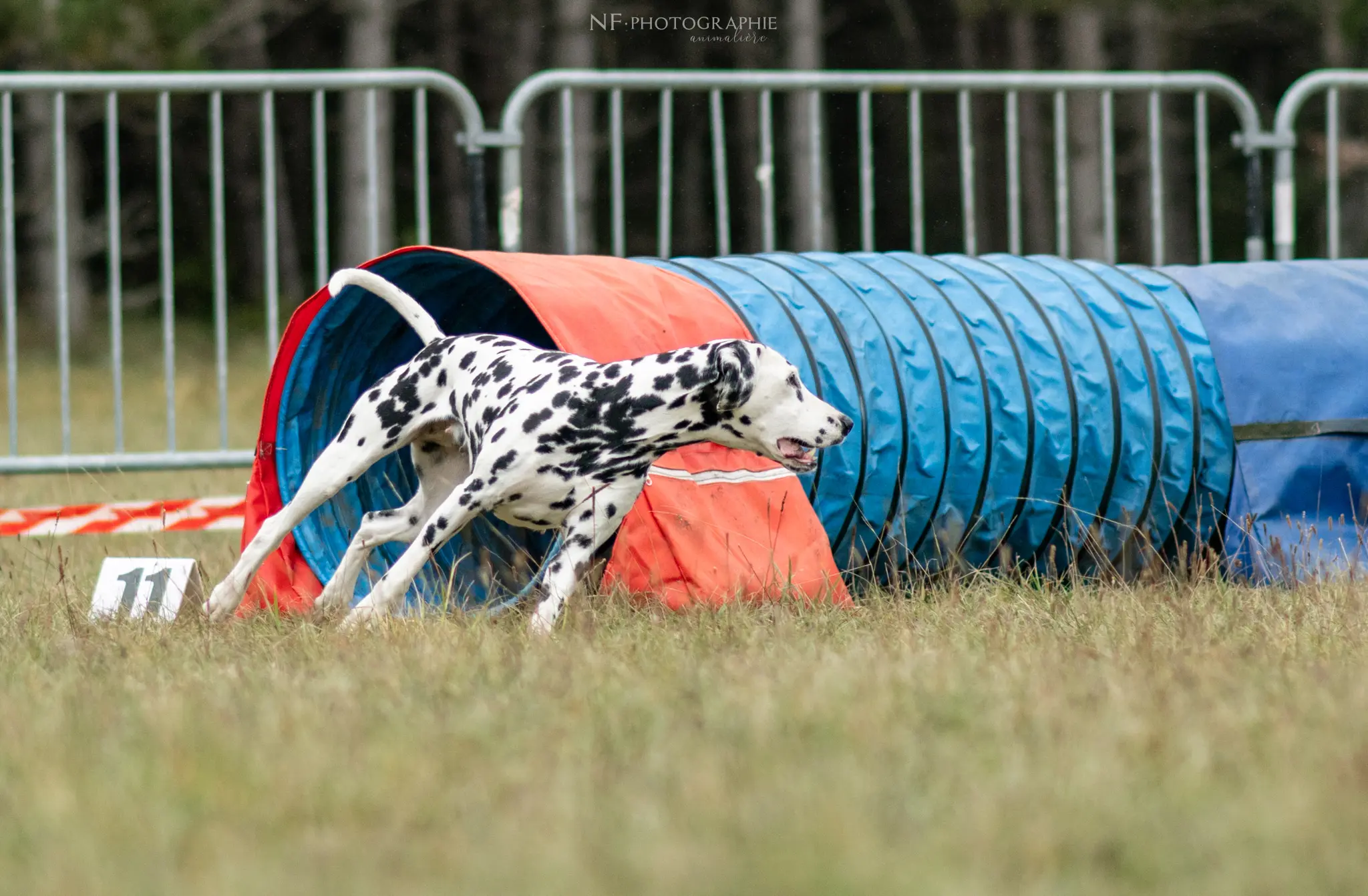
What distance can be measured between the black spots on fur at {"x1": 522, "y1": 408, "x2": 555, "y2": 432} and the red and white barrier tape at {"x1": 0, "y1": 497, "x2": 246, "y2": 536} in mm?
2469

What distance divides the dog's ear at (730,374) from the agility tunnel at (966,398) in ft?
2.03

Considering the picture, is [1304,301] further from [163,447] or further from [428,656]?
[163,447]

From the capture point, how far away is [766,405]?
4625 millimetres

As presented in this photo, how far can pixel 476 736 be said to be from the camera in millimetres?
3266

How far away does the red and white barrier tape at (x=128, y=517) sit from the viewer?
6.87 metres

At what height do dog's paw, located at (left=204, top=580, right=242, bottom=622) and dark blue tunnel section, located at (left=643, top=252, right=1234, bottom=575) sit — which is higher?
dark blue tunnel section, located at (left=643, top=252, right=1234, bottom=575)

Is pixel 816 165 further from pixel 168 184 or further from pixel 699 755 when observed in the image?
pixel 699 755

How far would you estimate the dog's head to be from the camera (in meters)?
4.58

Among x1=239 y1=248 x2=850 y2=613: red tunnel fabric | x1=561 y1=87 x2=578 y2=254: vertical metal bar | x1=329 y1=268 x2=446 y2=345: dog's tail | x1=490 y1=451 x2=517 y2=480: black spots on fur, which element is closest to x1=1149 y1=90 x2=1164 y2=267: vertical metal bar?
x1=561 y1=87 x2=578 y2=254: vertical metal bar

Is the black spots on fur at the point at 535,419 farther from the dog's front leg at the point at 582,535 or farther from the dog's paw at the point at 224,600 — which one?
the dog's paw at the point at 224,600

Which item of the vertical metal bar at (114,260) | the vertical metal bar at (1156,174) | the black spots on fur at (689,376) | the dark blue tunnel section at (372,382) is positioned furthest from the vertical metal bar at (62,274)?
the vertical metal bar at (1156,174)

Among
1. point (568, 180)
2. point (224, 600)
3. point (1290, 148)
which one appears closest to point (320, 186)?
point (568, 180)

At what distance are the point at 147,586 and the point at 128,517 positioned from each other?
1984 mm

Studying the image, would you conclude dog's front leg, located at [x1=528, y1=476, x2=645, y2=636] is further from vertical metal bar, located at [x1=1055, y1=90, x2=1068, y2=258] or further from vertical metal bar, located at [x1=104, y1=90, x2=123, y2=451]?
vertical metal bar, located at [x1=1055, y1=90, x2=1068, y2=258]
